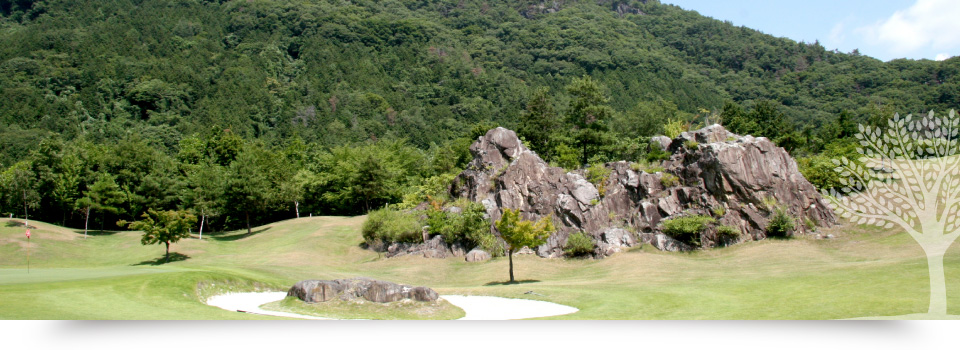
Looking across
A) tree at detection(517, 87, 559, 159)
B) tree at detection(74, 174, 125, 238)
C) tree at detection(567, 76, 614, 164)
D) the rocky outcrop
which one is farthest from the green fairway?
the rocky outcrop

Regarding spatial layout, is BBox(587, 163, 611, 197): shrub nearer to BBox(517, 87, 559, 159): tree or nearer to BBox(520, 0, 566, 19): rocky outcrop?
BBox(517, 87, 559, 159): tree

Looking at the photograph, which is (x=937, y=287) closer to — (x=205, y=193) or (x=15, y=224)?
(x=205, y=193)

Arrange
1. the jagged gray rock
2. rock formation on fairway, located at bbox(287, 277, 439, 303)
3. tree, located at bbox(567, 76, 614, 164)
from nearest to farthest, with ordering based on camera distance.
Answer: rock formation on fairway, located at bbox(287, 277, 439, 303) < the jagged gray rock < tree, located at bbox(567, 76, 614, 164)

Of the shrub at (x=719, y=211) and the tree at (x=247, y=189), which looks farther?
the tree at (x=247, y=189)

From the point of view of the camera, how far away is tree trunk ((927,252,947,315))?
1565cm

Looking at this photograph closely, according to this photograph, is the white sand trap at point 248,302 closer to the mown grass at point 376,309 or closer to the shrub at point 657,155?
the mown grass at point 376,309

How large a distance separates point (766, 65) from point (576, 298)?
443ft

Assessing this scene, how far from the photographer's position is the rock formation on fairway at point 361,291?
19.2 meters

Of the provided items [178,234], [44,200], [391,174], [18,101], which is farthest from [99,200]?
[18,101]

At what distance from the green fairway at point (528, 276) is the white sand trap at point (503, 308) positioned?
2.33 ft

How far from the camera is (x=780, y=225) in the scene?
34531 millimetres

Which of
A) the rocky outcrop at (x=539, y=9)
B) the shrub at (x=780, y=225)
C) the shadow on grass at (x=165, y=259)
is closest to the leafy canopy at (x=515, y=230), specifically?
the shrub at (x=780, y=225)

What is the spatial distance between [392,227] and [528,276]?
12858 millimetres

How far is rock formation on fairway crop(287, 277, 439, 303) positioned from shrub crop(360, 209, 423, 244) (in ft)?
68.6
